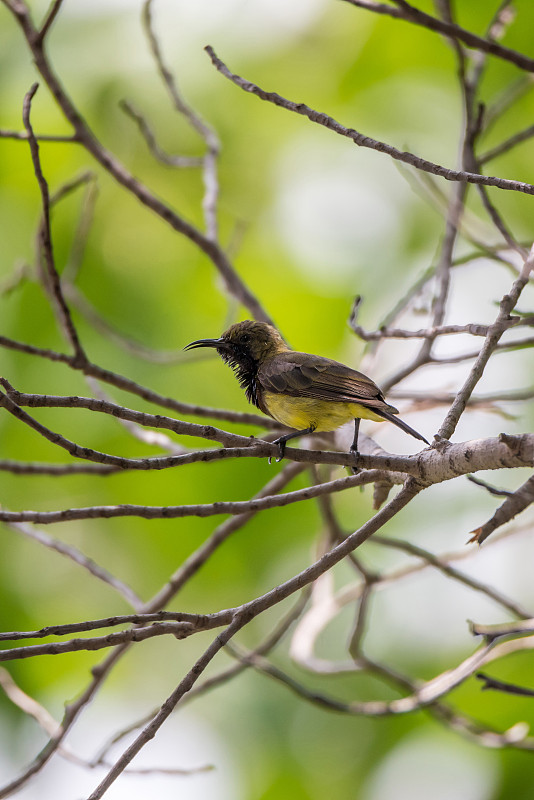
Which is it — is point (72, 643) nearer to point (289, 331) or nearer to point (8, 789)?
point (8, 789)

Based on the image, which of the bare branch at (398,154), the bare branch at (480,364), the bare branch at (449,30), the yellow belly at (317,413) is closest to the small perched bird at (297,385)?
the yellow belly at (317,413)

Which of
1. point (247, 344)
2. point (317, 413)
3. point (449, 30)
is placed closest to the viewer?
point (449, 30)

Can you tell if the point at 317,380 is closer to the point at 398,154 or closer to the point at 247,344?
the point at 247,344

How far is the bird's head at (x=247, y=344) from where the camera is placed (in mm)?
4598

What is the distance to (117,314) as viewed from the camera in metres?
9.69

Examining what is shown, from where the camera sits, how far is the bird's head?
4598mm

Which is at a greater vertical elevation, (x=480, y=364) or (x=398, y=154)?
(x=398, y=154)

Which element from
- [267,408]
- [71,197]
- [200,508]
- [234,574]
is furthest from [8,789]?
[71,197]

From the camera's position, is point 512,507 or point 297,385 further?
point 297,385

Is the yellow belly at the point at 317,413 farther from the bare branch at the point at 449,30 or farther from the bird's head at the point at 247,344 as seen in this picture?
the bare branch at the point at 449,30

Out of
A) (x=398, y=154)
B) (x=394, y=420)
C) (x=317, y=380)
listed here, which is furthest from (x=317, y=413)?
(x=398, y=154)

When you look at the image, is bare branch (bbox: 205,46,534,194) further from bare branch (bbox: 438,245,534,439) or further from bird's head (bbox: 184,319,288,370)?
bird's head (bbox: 184,319,288,370)

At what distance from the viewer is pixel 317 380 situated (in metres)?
3.97

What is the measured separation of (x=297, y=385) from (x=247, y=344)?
718 mm
